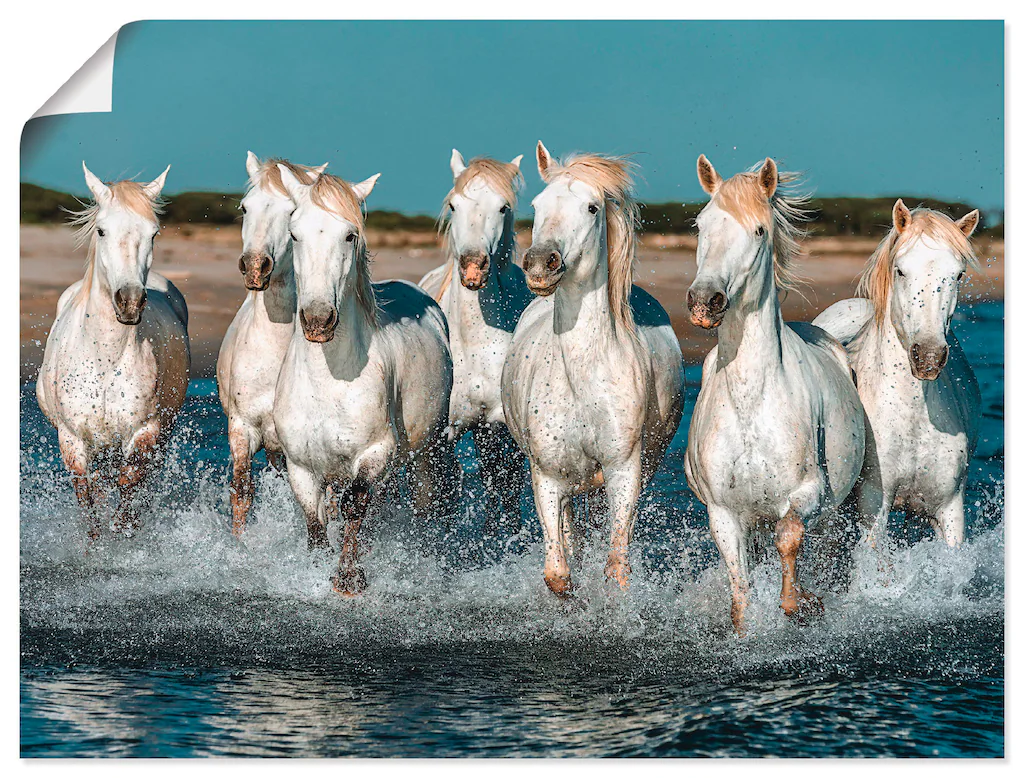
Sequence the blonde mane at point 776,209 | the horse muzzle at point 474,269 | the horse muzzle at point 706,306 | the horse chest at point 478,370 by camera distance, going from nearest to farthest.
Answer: the horse muzzle at point 706,306 → the blonde mane at point 776,209 → the horse muzzle at point 474,269 → the horse chest at point 478,370

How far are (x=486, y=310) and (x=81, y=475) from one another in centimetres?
177

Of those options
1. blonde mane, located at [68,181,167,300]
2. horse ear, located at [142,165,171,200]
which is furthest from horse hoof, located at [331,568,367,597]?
horse ear, located at [142,165,171,200]

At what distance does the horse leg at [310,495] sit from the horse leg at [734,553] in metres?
1.49

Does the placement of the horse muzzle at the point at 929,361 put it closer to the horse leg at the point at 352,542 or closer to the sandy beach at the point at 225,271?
the sandy beach at the point at 225,271

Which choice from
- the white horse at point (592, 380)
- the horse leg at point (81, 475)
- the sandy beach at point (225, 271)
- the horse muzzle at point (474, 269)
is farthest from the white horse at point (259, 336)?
the white horse at point (592, 380)

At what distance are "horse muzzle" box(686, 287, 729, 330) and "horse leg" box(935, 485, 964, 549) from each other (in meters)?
1.38

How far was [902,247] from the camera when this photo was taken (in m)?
5.11

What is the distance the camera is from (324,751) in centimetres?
439

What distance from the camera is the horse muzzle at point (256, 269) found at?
566cm

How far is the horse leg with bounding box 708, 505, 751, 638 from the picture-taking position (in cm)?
502

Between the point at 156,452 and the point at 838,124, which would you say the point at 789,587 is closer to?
the point at 838,124

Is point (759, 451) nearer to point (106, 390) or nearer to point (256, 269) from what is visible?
point (256, 269)

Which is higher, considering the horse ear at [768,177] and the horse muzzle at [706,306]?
the horse ear at [768,177]
